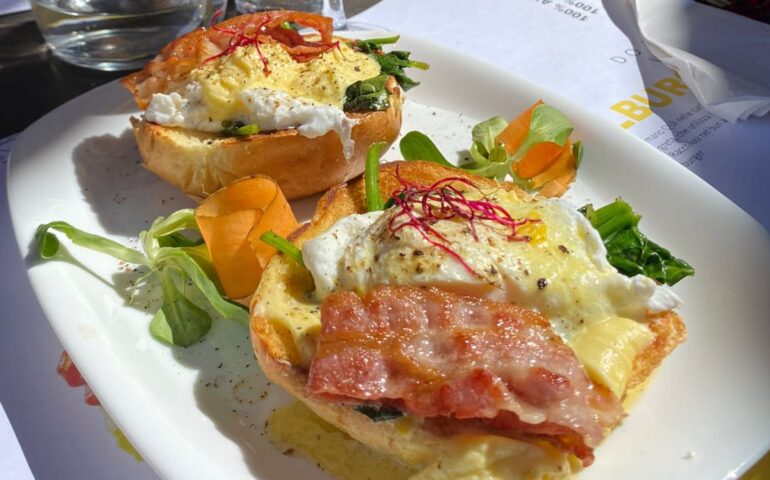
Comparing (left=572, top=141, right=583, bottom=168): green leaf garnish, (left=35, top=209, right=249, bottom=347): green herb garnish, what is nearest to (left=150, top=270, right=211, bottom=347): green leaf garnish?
(left=35, top=209, right=249, bottom=347): green herb garnish

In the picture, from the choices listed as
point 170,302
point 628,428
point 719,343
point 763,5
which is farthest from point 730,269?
point 763,5

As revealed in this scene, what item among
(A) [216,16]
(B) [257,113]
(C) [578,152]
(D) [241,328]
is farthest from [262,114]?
(A) [216,16]

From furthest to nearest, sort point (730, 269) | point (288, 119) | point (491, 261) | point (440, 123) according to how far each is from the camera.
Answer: point (440, 123)
point (288, 119)
point (730, 269)
point (491, 261)

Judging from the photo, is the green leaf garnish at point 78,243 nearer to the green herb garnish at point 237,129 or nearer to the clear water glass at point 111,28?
the green herb garnish at point 237,129

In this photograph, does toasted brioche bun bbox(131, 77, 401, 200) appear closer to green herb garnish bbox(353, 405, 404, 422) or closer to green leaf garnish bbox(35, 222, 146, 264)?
green leaf garnish bbox(35, 222, 146, 264)

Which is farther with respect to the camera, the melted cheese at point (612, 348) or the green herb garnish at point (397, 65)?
the green herb garnish at point (397, 65)

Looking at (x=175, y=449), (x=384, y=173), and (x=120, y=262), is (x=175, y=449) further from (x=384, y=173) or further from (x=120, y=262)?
(x=384, y=173)

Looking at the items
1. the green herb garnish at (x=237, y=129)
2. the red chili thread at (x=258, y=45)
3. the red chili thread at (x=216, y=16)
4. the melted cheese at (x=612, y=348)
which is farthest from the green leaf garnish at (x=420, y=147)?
the red chili thread at (x=216, y=16)

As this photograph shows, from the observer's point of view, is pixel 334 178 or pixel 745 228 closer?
pixel 745 228
